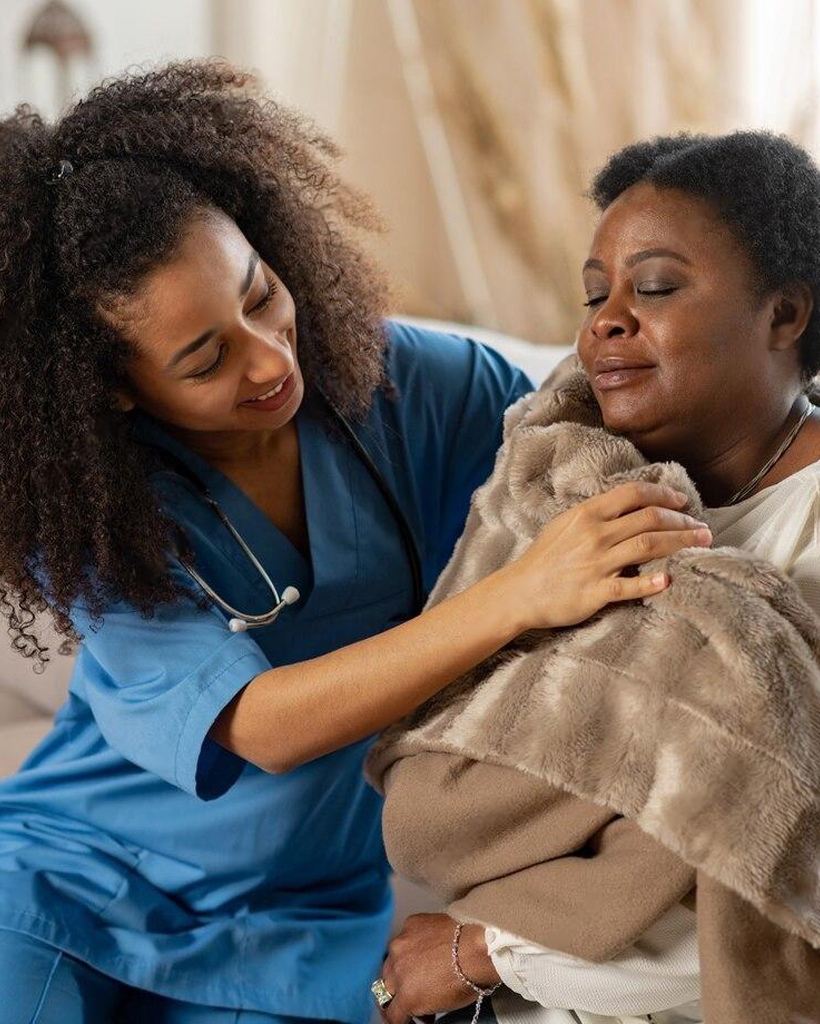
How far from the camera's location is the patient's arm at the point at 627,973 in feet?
3.46

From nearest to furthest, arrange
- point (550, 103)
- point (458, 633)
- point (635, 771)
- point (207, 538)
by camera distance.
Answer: point (635, 771) → point (458, 633) → point (207, 538) → point (550, 103)

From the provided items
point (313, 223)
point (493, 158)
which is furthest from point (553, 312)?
point (313, 223)

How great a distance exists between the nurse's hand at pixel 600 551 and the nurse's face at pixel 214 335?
0.38m

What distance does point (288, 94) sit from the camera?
Answer: 3656 mm

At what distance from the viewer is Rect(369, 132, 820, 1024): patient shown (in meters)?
0.97

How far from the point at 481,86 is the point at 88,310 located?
2162mm

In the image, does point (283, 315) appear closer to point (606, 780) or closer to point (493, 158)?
point (606, 780)

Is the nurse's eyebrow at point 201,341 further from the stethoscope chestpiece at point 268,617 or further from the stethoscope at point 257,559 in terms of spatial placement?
the stethoscope chestpiece at point 268,617

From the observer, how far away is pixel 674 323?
44.3 inches

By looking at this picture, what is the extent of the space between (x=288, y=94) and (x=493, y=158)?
688 mm

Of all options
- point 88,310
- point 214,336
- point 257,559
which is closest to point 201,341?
point 214,336

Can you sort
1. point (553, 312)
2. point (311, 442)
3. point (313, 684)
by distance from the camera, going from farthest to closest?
1. point (553, 312)
2. point (311, 442)
3. point (313, 684)

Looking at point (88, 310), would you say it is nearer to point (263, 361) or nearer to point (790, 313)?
point (263, 361)

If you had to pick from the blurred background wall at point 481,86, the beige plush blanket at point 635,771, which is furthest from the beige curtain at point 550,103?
the beige plush blanket at point 635,771
